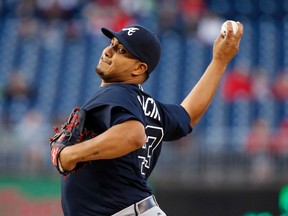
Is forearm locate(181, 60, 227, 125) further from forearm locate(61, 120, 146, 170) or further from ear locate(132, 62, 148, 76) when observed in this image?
forearm locate(61, 120, 146, 170)

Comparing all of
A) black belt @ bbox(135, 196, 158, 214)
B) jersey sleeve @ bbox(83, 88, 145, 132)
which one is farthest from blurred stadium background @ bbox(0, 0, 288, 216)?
jersey sleeve @ bbox(83, 88, 145, 132)

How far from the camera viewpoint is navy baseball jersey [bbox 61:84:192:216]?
3900 millimetres

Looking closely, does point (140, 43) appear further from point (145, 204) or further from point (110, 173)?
point (145, 204)

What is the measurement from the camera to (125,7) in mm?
15422

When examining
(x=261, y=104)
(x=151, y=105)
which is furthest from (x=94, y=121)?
(x=261, y=104)

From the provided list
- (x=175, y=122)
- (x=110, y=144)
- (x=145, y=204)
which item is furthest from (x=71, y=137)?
(x=175, y=122)

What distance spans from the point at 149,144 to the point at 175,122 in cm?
27

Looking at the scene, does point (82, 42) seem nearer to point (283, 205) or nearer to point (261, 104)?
point (261, 104)

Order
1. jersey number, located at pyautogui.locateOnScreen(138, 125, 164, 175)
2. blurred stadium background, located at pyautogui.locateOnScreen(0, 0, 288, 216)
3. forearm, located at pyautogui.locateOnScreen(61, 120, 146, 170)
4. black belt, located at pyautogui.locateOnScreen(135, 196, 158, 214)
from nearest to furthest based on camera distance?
forearm, located at pyautogui.locateOnScreen(61, 120, 146, 170) → black belt, located at pyautogui.locateOnScreen(135, 196, 158, 214) → jersey number, located at pyautogui.locateOnScreen(138, 125, 164, 175) → blurred stadium background, located at pyautogui.locateOnScreen(0, 0, 288, 216)

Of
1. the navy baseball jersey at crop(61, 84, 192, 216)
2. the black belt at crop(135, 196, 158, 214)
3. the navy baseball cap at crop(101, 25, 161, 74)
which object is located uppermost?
the navy baseball cap at crop(101, 25, 161, 74)

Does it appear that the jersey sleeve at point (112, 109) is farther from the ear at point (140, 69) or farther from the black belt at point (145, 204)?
the black belt at point (145, 204)

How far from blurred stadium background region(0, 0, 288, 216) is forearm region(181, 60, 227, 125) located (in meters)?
3.98

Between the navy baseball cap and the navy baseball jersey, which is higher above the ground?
the navy baseball cap

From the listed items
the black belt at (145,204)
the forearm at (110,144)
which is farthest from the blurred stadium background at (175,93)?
the forearm at (110,144)
